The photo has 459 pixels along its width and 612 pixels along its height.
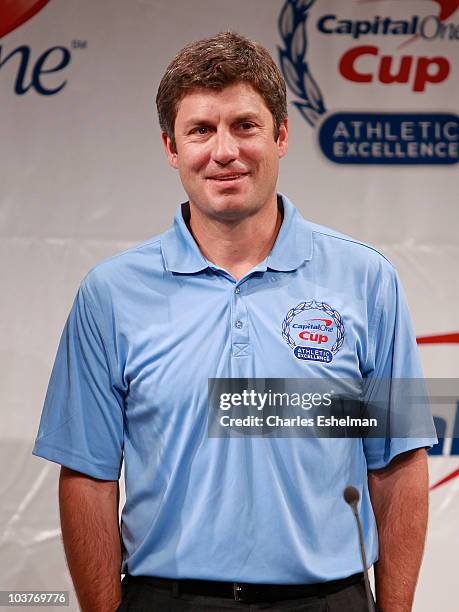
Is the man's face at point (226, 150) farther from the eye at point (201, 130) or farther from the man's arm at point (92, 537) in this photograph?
the man's arm at point (92, 537)

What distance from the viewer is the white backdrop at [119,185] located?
2.36 meters

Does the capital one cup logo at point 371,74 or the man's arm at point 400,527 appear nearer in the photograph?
the man's arm at point 400,527

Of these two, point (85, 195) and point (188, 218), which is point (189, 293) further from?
point (85, 195)

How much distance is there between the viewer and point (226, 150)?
138 cm

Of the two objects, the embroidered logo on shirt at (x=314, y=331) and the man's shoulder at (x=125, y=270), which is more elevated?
the man's shoulder at (x=125, y=270)

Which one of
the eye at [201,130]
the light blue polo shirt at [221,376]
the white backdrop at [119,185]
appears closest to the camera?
the light blue polo shirt at [221,376]

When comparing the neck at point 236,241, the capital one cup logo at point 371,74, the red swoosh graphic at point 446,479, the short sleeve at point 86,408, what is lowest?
the red swoosh graphic at point 446,479

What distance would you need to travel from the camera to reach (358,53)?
2.41 metres

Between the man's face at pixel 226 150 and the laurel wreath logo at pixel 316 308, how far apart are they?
0.57ft

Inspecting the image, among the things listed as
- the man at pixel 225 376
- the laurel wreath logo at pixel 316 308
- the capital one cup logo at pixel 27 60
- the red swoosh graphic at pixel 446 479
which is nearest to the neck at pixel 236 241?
the man at pixel 225 376

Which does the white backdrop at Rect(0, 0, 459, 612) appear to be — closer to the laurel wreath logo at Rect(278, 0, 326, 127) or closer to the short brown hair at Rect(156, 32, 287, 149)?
the laurel wreath logo at Rect(278, 0, 326, 127)

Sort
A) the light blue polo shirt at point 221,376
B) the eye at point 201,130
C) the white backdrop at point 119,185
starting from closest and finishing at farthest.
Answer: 1. the light blue polo shirt at point 221,376
2. the eye at point 201,130
3. the white backdrop at point 119,185

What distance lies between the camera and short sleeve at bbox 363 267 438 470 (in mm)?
1432

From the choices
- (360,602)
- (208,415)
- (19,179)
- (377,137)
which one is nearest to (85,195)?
(19,179)
